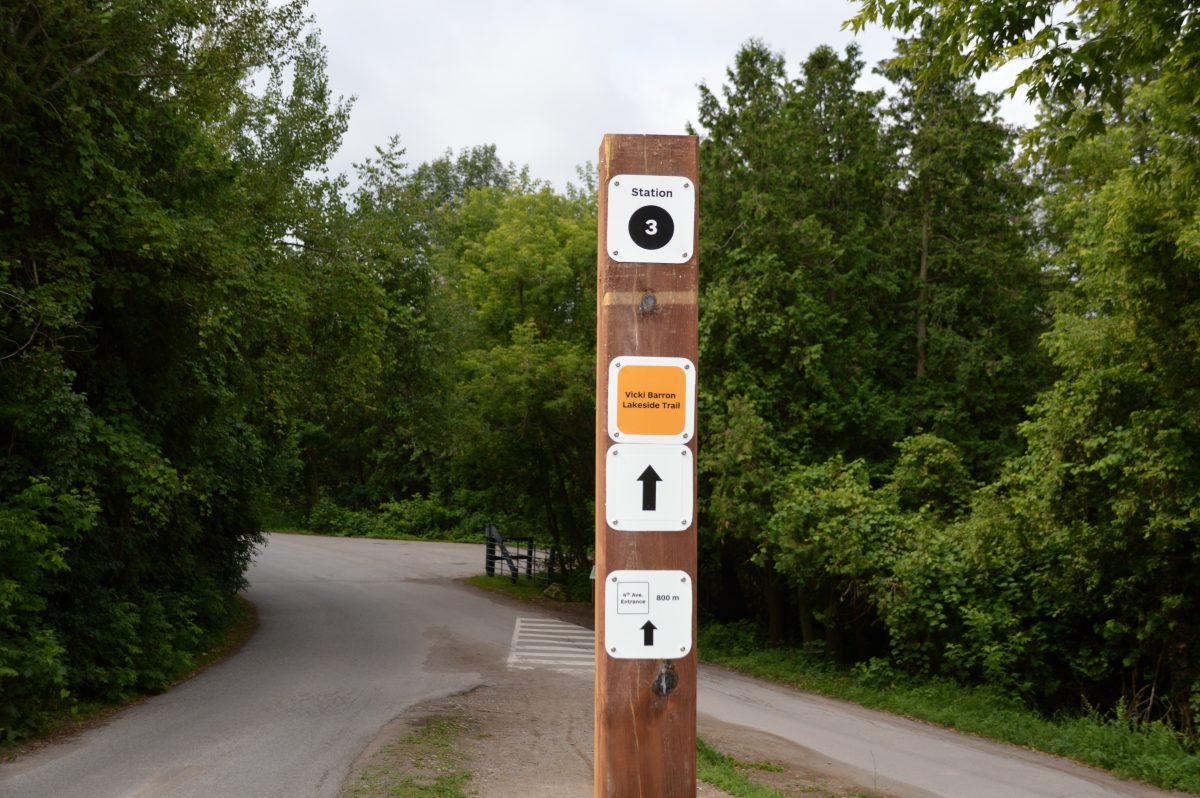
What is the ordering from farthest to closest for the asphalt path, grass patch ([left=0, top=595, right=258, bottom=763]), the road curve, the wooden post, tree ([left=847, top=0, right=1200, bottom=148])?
grass patch ([left=0, top=595, right=258, bottom=763]) < the asphalt path < the road curve < tree ([left=847, top=0, right=1200, bottom=148]) < the wooden post

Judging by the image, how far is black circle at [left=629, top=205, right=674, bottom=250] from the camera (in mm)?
2883

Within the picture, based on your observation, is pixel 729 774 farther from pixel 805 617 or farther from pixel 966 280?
pixel 966 280

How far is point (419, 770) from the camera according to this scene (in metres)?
9.38

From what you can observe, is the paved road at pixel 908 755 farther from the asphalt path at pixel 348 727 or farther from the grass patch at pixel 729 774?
the grass patch at pixel 729 774

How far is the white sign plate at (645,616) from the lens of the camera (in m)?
2.79

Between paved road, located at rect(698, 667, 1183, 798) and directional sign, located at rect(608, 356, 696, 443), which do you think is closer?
directional sign, located at rect(608, 356, 696, 443)

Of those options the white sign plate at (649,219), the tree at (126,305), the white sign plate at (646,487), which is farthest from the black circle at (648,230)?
the tree at (126,305)

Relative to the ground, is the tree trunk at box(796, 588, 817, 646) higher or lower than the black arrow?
lower

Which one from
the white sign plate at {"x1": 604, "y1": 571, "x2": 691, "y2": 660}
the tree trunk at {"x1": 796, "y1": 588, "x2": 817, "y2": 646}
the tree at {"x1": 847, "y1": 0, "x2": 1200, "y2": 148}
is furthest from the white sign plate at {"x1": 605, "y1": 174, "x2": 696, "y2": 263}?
the tree trunk at {"x1": 796, "y1": 588, "x2": 817, "y2": 646}

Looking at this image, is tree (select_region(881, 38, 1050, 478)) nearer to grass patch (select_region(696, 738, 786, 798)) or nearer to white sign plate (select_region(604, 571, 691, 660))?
grass patch (select_region(696, 738, 786, 798))

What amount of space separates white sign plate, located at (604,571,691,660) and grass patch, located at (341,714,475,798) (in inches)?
246

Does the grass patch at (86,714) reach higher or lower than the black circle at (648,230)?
lower

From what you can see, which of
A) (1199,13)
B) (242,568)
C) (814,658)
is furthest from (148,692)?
(1199,13)

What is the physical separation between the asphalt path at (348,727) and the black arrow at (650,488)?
263 inches
